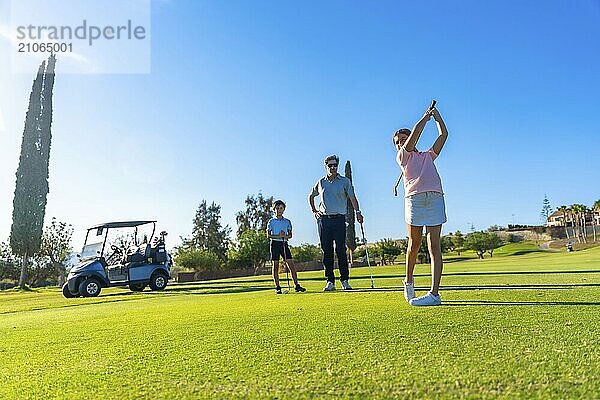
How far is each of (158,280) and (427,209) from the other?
1187cm

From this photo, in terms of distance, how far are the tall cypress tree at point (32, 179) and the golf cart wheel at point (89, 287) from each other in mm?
24382

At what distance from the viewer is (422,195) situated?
4.24 meters

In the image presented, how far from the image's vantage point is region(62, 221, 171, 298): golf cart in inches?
514

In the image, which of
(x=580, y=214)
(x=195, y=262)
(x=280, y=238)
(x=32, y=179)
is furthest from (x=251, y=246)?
(x=580, y=214)

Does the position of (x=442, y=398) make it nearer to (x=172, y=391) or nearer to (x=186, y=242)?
(x=172, y=391)

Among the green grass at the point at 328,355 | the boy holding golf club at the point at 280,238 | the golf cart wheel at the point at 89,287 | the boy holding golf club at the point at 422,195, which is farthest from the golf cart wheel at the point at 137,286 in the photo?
the boy holding golf club at the point at 422,195

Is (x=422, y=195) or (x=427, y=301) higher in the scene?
(x=422, y=195)

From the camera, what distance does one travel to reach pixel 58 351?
2.83 m

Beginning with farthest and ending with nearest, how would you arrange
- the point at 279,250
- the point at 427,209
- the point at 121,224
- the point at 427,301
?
the point at 121,224
the point at 279,250
the point at 427,209
the point at 427,301

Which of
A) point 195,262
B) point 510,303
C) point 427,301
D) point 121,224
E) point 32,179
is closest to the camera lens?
point 510,303

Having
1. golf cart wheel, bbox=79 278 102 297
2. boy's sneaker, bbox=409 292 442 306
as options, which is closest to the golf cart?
golf cart wheel, bbox=79 278 102 297

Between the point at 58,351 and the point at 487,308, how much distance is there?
2.68 m

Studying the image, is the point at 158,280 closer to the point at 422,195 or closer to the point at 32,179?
the point at 422,195

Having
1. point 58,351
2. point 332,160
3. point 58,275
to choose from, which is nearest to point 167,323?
point 58,351
